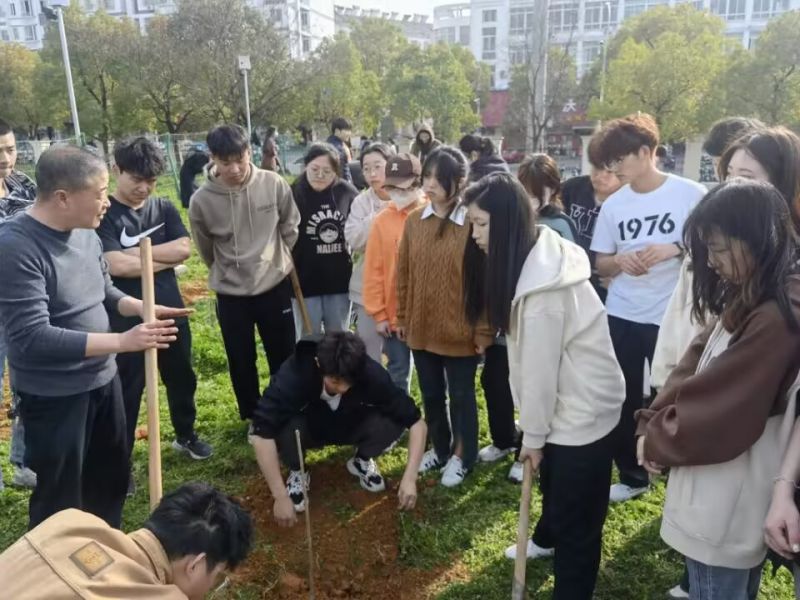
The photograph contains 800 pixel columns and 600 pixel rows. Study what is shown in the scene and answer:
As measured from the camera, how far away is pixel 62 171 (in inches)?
88.0

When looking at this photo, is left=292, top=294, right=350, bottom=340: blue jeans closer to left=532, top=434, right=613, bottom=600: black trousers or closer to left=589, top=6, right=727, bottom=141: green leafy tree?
left=532, top=434, right=613, bottom=600: black trousers

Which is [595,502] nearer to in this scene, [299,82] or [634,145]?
[634,145]

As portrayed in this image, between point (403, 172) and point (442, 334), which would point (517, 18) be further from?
point (442, 334)

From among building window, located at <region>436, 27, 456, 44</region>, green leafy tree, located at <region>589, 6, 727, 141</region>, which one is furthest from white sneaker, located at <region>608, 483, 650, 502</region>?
building window, located at <region>436, 27, 456, 44</region>

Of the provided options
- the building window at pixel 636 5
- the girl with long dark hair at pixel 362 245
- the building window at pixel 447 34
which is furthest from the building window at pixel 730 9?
the girl with long dark hair at pixel 362 245

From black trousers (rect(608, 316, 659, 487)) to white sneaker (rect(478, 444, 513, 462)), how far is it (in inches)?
25.9

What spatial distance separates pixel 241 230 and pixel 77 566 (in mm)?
2603

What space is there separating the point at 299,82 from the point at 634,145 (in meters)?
26.4

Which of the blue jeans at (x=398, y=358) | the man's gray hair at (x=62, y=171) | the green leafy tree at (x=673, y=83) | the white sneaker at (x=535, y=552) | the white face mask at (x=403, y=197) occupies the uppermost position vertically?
the green leafy tree at (x=673, y=83)

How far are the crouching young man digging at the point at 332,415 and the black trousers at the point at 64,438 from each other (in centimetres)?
69

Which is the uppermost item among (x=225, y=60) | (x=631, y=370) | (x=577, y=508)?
(x=225, y=60)

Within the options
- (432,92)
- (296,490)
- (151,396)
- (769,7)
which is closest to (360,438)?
(296,490)

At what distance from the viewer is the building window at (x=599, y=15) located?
178ft

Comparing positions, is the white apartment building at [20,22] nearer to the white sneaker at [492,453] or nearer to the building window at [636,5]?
the building window at [636,5]
